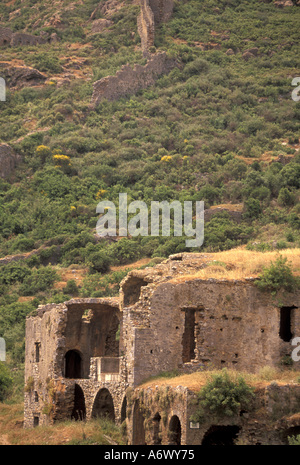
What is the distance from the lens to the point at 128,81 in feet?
295

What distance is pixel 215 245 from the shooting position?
60.0 metres

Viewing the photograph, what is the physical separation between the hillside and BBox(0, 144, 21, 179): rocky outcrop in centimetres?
11

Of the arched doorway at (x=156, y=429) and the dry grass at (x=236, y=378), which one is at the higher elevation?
the dry grass at (x=236, y=378)

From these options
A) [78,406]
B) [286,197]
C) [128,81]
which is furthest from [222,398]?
[128,81]

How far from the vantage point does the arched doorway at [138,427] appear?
3003 cm

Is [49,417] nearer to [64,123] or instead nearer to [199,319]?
[199,319]

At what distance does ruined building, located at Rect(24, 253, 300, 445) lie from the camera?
88.2 feet

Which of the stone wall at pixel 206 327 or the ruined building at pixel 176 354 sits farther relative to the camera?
the stone wall at pixel 206 327

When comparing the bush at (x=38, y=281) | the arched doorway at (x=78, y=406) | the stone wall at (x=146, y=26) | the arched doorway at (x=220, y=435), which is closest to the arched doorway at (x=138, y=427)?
the arched doorway at (x=220, y=435)
